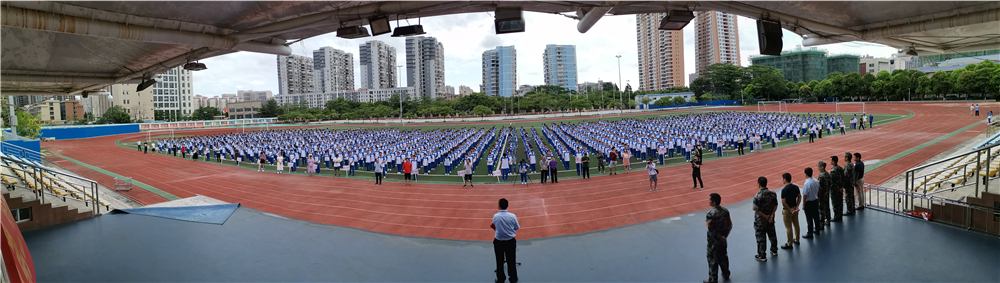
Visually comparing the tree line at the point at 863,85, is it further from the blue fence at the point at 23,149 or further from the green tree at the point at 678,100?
the blue fence at the point at 23,149

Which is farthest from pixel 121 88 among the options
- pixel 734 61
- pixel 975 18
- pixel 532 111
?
pixel 734 61

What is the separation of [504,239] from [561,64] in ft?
480

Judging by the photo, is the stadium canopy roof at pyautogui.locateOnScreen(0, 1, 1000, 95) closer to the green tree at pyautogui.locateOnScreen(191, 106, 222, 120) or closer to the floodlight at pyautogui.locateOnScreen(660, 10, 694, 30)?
the floodlight at pyautogui.locateOnScreen(660, 10, 694, 30)

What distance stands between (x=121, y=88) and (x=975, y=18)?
102822mm

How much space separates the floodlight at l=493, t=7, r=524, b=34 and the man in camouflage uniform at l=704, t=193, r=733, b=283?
3.15 m

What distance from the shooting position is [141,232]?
24.4 ft

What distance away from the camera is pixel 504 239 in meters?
5.27

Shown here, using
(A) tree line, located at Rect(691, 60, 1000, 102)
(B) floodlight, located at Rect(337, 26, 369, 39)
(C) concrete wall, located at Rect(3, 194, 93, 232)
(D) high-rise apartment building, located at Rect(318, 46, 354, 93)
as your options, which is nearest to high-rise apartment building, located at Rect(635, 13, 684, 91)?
(A) tree line, located at Rect(691, 60, 1000, 102)

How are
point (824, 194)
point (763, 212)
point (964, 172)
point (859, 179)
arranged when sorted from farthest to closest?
point (859, 179)
point (964, 172)
point (824, 194)
point (763, 212)

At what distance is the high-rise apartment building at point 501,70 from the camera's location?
138250 millimetres

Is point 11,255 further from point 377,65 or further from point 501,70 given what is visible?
point 377,65

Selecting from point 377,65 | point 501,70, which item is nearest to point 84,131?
point 377,65

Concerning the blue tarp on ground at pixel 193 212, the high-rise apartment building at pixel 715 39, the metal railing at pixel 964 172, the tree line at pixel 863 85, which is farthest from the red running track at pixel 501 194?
the high-rise apartment building at pixel 715 39

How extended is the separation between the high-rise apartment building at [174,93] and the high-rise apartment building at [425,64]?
58.8 metres
